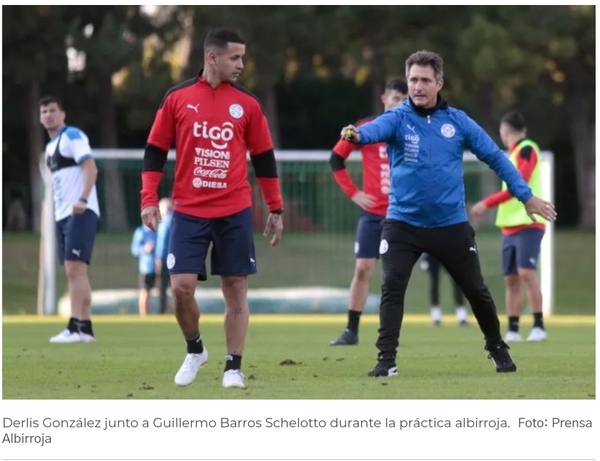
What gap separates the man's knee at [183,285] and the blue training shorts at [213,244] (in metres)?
0.03

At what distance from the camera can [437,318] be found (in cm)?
1833

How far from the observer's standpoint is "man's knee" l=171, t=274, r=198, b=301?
9.42 metres

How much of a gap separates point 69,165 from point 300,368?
4045 millimetres

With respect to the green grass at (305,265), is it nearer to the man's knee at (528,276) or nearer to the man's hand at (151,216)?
the man's knee at (528,276)

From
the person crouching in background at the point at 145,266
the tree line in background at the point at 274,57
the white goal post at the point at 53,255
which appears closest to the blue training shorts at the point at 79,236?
the white goal post at the point at 53,255

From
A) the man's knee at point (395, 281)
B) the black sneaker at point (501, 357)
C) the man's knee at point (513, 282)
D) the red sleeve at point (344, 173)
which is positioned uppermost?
the red sleeve at point (344, 173)

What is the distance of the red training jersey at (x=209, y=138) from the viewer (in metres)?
9.32

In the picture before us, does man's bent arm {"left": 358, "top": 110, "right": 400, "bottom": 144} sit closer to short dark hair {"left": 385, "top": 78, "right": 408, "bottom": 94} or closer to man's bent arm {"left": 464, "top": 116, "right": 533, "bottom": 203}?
man's bent arm {"left": 464, "top": 116, "right": 533, "bottom": 203}

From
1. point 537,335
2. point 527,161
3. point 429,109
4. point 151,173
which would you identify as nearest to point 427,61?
point 429,109

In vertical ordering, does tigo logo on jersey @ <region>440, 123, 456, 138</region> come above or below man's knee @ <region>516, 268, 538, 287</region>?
above

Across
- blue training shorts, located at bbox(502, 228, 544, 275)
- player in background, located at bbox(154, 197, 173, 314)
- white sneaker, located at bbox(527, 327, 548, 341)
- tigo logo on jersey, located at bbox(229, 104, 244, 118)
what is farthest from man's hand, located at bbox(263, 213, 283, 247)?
player in background, located at bbox(154, 197, 173, 314)

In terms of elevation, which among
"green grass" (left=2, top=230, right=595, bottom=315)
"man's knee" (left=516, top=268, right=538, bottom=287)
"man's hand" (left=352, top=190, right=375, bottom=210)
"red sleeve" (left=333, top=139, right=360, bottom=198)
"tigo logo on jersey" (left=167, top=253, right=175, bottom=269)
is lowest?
"green grass" (left=2, top=230, right=595, bottom=315)

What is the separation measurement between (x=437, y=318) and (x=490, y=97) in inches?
843

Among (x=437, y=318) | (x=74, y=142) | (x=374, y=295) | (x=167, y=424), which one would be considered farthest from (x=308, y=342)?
(x=374, y=295)
